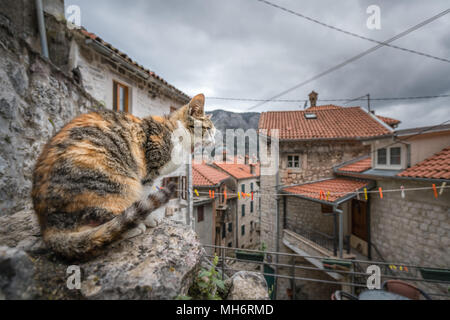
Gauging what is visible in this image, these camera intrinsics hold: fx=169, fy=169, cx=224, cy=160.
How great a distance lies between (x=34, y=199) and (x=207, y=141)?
148 cm

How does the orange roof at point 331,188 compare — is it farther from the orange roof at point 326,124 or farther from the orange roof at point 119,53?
the orange roof at point 119,53

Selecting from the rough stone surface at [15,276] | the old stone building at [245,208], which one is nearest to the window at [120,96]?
the rough stone surface at [15,276]

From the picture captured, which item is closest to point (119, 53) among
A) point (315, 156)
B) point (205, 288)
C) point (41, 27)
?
point (41, 27)

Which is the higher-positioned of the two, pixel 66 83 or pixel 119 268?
pixel 66 83

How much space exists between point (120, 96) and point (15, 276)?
4963 millimetres

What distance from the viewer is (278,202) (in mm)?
8305

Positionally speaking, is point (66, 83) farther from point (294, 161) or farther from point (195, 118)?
point (294, 161)

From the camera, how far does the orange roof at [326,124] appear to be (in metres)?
7.40

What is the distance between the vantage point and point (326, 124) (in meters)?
8.48

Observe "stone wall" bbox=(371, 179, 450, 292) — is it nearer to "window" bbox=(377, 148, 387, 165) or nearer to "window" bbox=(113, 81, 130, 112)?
"window" bbox=(377, 148, 387, 165)
